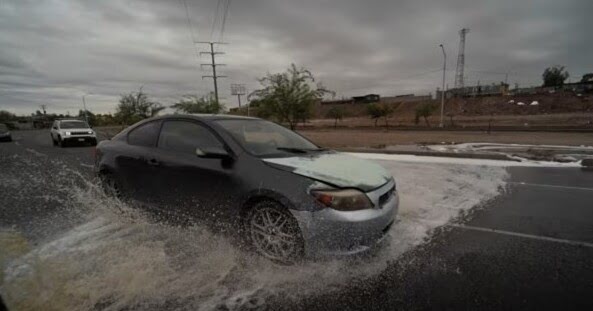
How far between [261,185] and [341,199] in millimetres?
774

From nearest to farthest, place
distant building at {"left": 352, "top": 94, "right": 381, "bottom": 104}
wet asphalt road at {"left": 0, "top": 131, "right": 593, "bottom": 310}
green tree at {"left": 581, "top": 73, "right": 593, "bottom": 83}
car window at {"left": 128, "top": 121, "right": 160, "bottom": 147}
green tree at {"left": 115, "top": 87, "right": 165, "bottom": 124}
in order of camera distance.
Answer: wet asphalt road at {"left": 0, "top": 131, "right": 593, "bottom": 310}, car window at {"left": 128, "top": 121, "right": 160, "bottom": 147}, green tree at {"left": 115, "top": 87, "right": 165, "bottom": 124}, green tree at {"left": 581, "top": 73, "right": 593, "bottom": 83}, distant building at {"left": 352, "top": 94, "right": 381, "bottom": 104}

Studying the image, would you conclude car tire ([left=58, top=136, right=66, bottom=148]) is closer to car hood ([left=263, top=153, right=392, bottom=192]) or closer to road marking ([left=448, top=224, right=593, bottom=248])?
car hood ([left=263, top=153, right=392, bottom=192])

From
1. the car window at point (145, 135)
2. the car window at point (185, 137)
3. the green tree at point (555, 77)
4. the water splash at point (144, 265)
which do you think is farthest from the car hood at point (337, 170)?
the green tree at point (555, 77)

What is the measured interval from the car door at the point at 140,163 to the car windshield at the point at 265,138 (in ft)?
3.45

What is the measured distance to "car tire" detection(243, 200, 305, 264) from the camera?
3.25 m

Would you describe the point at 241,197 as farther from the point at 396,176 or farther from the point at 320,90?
the point at 320,90

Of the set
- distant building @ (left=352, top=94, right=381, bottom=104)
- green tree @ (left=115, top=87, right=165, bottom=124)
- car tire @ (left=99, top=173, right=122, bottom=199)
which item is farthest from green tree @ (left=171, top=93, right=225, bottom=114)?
distant building @ (left=352, top=94, right=381, bottom=104)

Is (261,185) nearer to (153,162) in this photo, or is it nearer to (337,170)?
(337,170)

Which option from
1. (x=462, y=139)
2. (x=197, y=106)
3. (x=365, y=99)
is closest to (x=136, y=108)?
(x=197, y=106)

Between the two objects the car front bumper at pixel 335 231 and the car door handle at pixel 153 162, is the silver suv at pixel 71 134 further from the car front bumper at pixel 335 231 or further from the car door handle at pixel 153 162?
the car front bumper at pixel 335 231

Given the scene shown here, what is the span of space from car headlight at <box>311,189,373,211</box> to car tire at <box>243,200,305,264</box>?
32 centimetres

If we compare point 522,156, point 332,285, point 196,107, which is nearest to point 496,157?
point 522,156

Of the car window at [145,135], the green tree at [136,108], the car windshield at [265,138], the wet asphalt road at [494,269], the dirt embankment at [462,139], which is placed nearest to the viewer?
the wet asphalt road at [494,269]

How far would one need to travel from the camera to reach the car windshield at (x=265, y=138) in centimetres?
392
